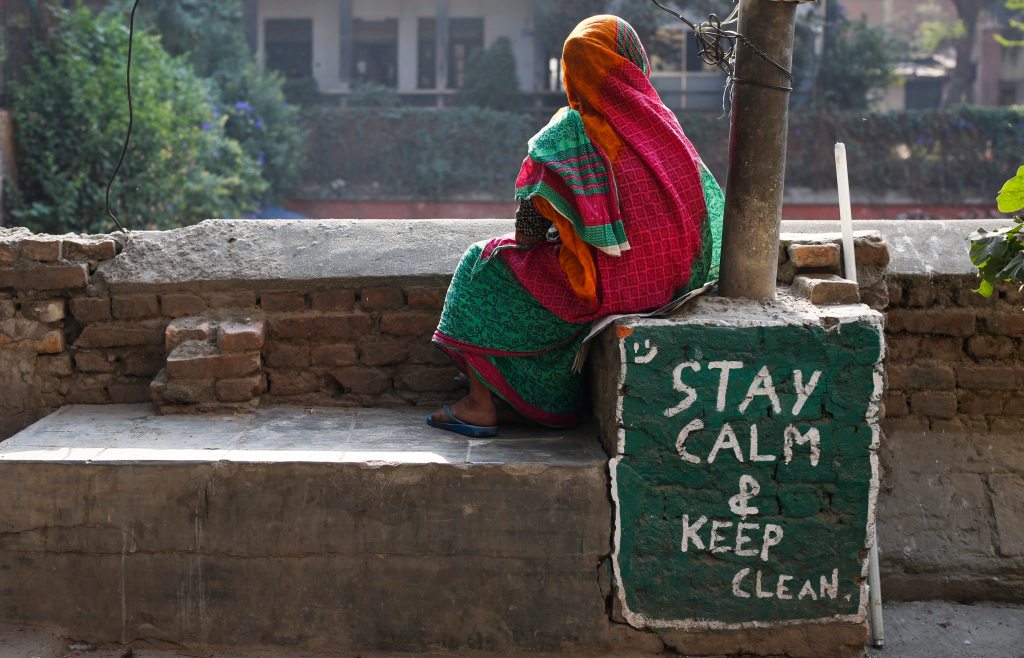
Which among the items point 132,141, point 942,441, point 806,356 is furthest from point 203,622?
point 132,141

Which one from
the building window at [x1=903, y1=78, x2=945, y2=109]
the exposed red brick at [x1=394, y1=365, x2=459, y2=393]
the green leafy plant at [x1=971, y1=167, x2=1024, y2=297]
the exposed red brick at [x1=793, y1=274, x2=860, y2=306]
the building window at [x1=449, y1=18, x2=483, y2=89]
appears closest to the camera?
the green leafy plant at [x1=971, y1=167, x2=1024, y2=297]

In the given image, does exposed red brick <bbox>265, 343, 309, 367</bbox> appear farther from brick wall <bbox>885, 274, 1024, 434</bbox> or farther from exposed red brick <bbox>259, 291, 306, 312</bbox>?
brick wall <bbox>885, 274, 1024, 434</bbox>

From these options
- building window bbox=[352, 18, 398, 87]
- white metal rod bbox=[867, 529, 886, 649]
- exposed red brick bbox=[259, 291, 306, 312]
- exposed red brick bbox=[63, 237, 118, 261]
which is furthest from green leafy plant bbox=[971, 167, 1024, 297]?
building window bbox=[352, 18, 398, 87]

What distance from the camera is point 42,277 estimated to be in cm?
327

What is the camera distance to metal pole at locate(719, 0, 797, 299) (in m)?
2.80

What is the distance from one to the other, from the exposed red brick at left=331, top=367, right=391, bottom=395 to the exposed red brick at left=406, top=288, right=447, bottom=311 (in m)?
0.25

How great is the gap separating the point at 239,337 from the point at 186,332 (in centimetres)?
17

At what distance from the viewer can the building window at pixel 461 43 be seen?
22.5 metres

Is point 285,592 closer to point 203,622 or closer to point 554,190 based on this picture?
point 203,622

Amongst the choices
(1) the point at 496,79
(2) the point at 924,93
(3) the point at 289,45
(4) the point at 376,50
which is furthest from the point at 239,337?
(2) the point at 924,93

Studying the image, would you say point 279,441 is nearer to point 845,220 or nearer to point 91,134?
point 845,220

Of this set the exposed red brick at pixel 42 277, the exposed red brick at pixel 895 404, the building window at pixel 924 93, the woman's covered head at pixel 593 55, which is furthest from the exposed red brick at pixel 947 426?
the building window at pixel 924 93

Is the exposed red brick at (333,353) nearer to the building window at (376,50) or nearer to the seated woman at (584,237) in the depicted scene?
the seated woman at (584,237)

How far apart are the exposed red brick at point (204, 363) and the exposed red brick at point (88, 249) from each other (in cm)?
42
